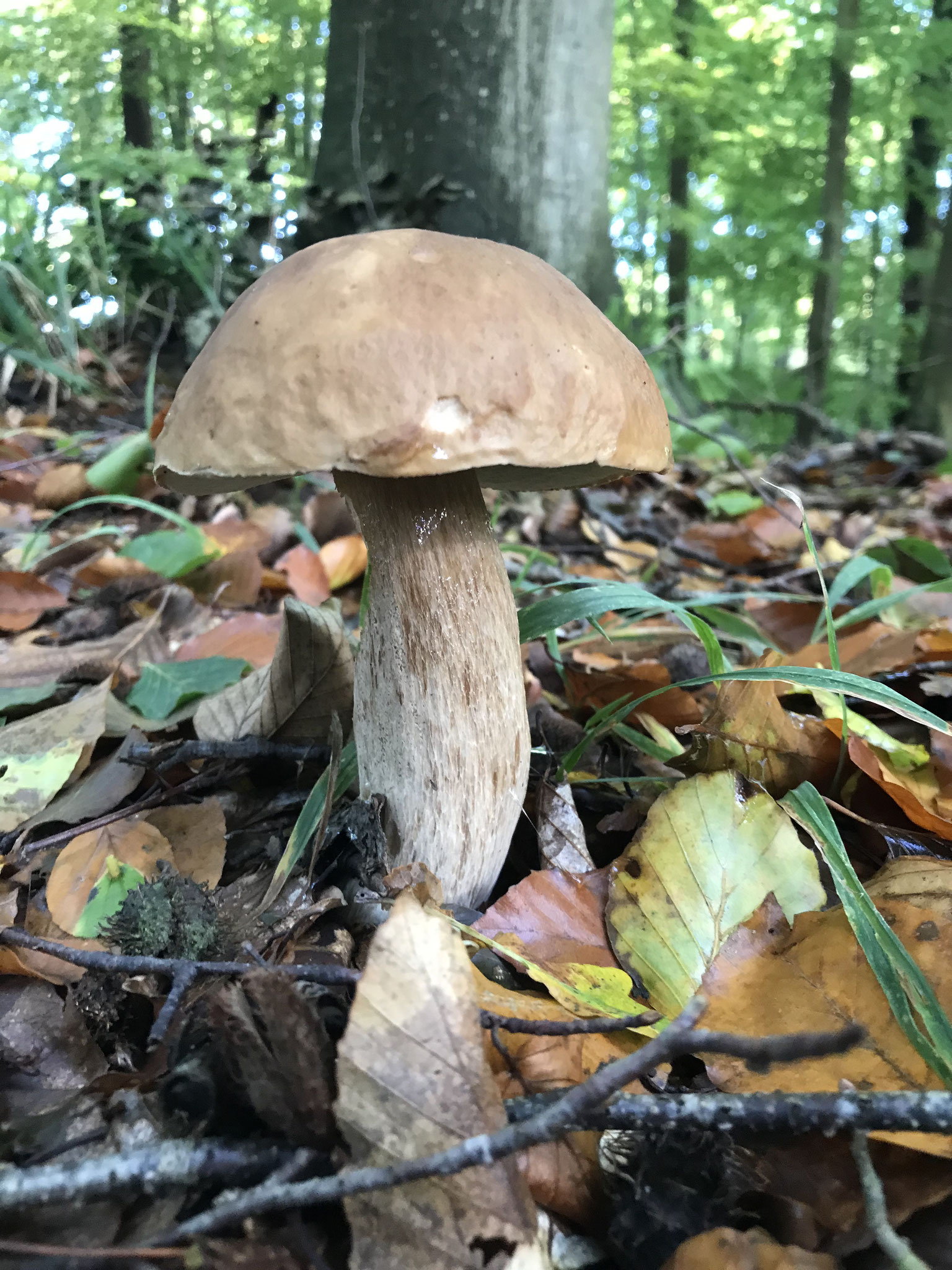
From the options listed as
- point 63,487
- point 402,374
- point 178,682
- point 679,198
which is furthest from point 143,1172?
point 679,198

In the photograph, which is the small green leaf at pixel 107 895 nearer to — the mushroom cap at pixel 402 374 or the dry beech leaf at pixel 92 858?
the dry beech leaf at pixel 92 858

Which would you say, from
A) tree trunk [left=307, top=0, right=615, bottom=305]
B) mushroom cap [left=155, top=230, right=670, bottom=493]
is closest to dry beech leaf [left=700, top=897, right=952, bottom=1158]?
mushroom cap [left=155, top=230, right=670, bottom=493]

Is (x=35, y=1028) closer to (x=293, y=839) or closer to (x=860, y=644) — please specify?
(x=293, y=839)

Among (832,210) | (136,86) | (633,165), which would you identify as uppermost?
(136,86)

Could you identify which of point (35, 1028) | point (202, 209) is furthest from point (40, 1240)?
point (202, 209)

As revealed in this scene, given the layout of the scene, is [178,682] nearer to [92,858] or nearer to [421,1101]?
[92,858]

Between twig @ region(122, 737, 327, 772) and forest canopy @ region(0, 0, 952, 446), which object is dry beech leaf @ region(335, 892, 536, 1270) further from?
forest canopy @ region(0, 0, 952, 446)

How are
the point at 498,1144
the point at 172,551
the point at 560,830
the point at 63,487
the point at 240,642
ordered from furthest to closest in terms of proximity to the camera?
1. the point at 63,487
2. the point at 172,551
3. the point at 240,642
4. the point at 560,830
5. the point at 498,1144
